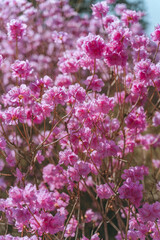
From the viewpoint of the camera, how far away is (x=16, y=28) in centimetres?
237

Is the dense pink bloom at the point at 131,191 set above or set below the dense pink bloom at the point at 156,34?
below

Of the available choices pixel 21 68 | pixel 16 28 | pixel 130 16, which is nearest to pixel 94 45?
pixel 21 68

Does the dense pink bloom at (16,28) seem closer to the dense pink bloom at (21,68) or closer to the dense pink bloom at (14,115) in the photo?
the dense pink bloom at (21,68)

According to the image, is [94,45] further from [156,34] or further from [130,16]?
[130,16]

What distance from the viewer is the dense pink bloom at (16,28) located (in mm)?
2348

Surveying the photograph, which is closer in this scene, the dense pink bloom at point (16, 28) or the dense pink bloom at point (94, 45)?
the dense pink bloom at point (94, 45)

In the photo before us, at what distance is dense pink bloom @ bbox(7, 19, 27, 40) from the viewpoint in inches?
92.4

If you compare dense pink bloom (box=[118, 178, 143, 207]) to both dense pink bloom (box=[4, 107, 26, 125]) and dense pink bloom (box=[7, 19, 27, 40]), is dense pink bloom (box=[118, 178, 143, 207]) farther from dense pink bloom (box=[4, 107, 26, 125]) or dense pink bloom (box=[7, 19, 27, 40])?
dense pink bloom (box=[7, 19, 27, 40])

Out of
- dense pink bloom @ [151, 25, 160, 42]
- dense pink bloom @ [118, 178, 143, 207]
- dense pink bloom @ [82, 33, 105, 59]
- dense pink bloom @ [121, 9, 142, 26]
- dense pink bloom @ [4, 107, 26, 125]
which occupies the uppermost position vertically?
dense pink bloom @ [121, 9, 142, 26]

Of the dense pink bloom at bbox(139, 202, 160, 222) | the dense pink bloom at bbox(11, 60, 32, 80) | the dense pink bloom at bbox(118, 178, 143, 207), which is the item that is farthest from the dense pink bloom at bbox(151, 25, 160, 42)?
the dense pink bloom at bbox(139, 202, 160, 222)

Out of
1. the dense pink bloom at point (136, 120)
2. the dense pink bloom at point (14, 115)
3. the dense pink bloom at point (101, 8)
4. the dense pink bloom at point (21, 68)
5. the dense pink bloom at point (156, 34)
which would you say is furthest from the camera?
Answer: the dense pink bloom at point (101, 8)

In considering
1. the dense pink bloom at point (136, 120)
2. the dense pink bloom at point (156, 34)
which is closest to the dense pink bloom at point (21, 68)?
the dense pink bloom at point (136, 120)

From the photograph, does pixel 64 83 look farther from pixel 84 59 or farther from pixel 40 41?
pixel 40 41

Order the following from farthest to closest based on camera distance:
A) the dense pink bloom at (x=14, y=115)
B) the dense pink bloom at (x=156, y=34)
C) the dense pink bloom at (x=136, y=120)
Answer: the dense pink bloom at (x=136, y=120), the dense pink bloom at (x=156, y=34), the dense pink bloom at (x=14, y=115)
